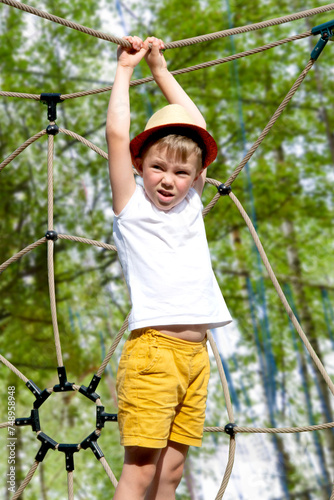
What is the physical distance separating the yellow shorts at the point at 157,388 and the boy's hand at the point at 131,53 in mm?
435

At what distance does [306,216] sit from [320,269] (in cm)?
41

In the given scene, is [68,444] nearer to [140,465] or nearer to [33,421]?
[33,421]

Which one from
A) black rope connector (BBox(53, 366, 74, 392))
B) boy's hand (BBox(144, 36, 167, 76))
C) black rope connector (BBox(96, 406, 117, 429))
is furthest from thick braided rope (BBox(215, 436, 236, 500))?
boy's hand (BBox(144, 36, 167, 76))

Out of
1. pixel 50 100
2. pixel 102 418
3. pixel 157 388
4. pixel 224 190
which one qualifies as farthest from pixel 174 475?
pixel 50 100

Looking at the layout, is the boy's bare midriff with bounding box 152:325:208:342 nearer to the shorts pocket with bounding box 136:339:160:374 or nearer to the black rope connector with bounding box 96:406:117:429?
the shorts pocket with bounding box 136:339:160:374

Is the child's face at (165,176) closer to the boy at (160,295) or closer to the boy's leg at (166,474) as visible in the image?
the boy at (160,295)

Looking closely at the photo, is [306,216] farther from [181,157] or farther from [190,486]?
[181,157]

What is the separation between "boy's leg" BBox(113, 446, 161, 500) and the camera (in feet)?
2.98

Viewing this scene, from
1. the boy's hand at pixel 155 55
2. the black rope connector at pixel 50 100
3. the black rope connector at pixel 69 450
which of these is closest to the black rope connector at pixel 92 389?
the black rope connector at pixel 69 450

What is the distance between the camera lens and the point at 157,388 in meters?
0.92

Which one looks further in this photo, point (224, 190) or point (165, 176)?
point (224, 190)

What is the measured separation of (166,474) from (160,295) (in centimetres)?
28

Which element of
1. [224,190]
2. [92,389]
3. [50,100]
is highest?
[50,100]

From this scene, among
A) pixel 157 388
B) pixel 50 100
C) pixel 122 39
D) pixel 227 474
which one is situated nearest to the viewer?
pixel 157 388
